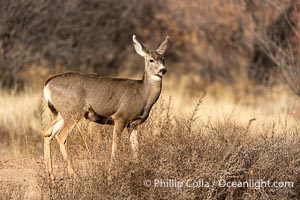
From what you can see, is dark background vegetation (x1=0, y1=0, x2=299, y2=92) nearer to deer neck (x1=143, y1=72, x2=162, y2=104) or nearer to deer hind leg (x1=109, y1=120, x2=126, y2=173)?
deer neck (x1=143, y1=72, x2=162, y2=104)

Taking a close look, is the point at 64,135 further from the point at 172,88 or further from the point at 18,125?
the point at 172,88

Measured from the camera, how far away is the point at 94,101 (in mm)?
→ 10844

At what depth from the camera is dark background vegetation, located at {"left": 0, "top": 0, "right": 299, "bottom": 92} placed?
19.7m

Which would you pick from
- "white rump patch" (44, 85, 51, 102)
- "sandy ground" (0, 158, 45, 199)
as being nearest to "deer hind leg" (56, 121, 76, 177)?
"sandy ground" (0, 158, 45, 199)

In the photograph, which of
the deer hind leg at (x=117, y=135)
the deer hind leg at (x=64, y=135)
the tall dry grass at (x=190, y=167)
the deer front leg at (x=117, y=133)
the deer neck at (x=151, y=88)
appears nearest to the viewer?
the tall dry grass at (x=190, y=167)

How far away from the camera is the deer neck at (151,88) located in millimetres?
11164

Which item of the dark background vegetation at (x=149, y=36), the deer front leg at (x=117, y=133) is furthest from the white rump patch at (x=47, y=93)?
the dark background vegetation at (x=149, y=36)

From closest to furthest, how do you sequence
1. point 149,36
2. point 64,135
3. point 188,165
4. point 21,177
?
point 188,165 → point 21,177 → point 64,135 → point 149,36

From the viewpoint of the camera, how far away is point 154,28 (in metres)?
25.6

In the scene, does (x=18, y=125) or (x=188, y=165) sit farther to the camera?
(x=18, y=125)

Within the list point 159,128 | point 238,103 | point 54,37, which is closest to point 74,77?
point 159,128

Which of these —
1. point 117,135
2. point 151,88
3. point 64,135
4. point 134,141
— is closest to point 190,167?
point 134,141

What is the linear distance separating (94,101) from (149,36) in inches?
579

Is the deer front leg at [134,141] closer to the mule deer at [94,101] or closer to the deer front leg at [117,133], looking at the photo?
the mule deer at [94,101]
